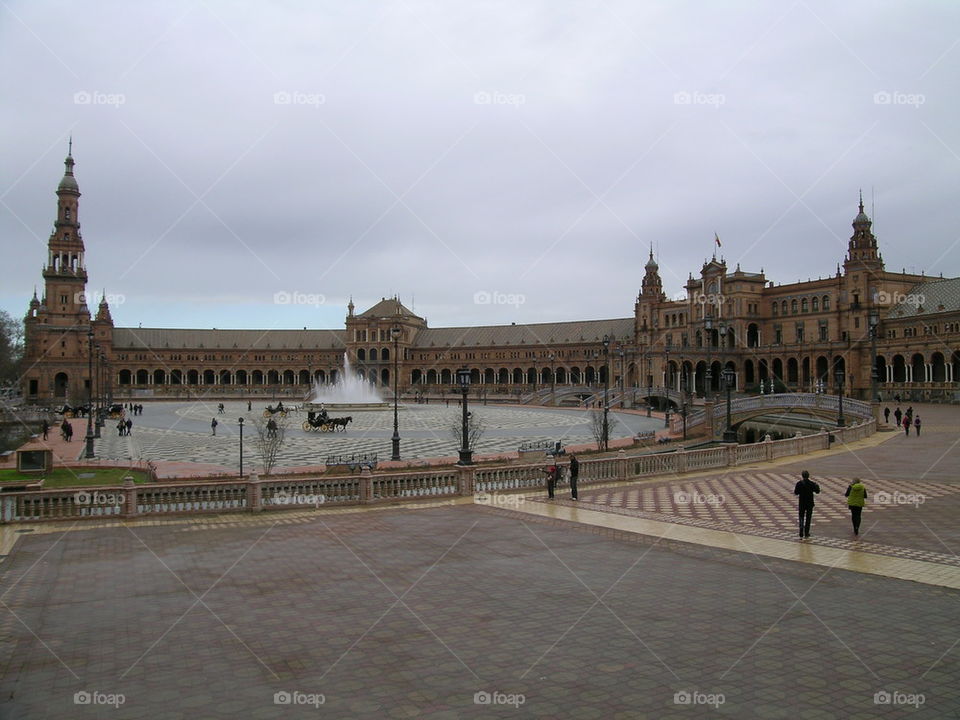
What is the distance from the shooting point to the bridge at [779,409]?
152 ft

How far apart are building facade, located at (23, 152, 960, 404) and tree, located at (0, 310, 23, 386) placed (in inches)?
104

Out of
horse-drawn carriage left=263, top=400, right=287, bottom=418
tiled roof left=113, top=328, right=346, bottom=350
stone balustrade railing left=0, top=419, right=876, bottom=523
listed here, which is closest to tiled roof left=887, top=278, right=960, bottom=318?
horse-drawn carriage left=263, top=400, right=287, bottom=418

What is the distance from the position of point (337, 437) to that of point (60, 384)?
84.8 meters

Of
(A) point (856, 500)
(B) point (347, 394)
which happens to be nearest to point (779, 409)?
(A) point (856, 500)

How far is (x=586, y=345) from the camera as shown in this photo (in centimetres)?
12794

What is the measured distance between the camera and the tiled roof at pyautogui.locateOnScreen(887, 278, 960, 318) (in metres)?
77.8

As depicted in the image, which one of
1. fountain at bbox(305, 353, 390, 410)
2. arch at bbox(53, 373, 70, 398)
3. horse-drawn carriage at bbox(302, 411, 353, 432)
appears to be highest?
arch at bbox(53, 373, 70, 398)

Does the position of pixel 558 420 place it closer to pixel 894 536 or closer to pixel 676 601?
pixel 894 536

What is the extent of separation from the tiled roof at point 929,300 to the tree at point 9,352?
105487 millimetres

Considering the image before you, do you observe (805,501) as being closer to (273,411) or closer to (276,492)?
(276,492)

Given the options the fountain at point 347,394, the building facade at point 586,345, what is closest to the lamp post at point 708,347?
the building facade at point 586,345

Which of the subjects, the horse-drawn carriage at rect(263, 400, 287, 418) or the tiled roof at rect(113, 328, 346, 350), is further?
the tiled roof at rect(113, 328, 346, 350)

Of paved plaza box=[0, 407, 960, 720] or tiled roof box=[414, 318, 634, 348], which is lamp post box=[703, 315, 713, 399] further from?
tiled roof box=[414, 318, 634, 348]

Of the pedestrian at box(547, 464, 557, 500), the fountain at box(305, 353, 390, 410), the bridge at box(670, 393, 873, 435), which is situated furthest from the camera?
the fountain at box(305, 353, 390, 410)
